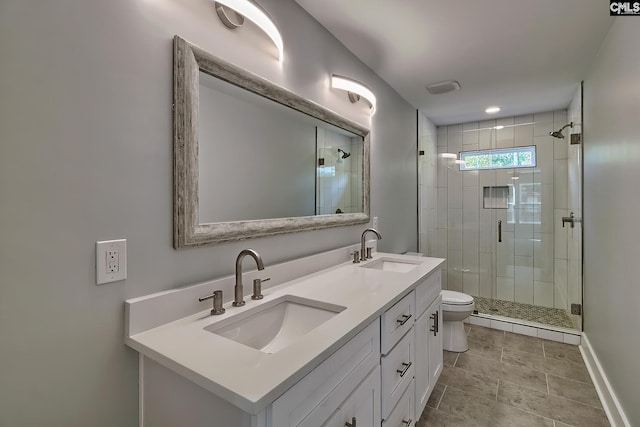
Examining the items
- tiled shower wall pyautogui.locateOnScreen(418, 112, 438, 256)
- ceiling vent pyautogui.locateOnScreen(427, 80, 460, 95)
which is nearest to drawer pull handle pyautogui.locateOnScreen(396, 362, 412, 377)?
tiled shower wall pyautogui.locateOnScreen(418, 112, 438, 256)

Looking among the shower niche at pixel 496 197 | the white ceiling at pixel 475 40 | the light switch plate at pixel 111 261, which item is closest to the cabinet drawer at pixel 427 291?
the light switch plate at pixel 111 261

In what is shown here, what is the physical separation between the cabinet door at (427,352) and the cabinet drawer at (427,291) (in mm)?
38

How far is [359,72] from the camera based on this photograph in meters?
2.24

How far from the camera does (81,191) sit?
850 mm

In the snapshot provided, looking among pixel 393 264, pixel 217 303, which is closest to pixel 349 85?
pixel 393 264

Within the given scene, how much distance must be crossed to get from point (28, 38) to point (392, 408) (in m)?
1.70

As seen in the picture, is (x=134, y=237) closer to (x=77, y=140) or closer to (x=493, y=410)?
(x=77, y=140)

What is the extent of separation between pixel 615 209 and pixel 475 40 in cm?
131

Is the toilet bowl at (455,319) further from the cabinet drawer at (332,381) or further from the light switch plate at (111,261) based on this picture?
the light switch plate at (111,261)

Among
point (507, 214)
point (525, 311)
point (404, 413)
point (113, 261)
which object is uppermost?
point (507, 214)

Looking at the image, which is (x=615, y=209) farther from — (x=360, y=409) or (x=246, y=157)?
(x=246, y=157)

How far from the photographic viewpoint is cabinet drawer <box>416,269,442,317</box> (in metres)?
1.63

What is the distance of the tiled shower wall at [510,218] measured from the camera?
133 inches

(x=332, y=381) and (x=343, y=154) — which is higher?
(x=343, y=154)
